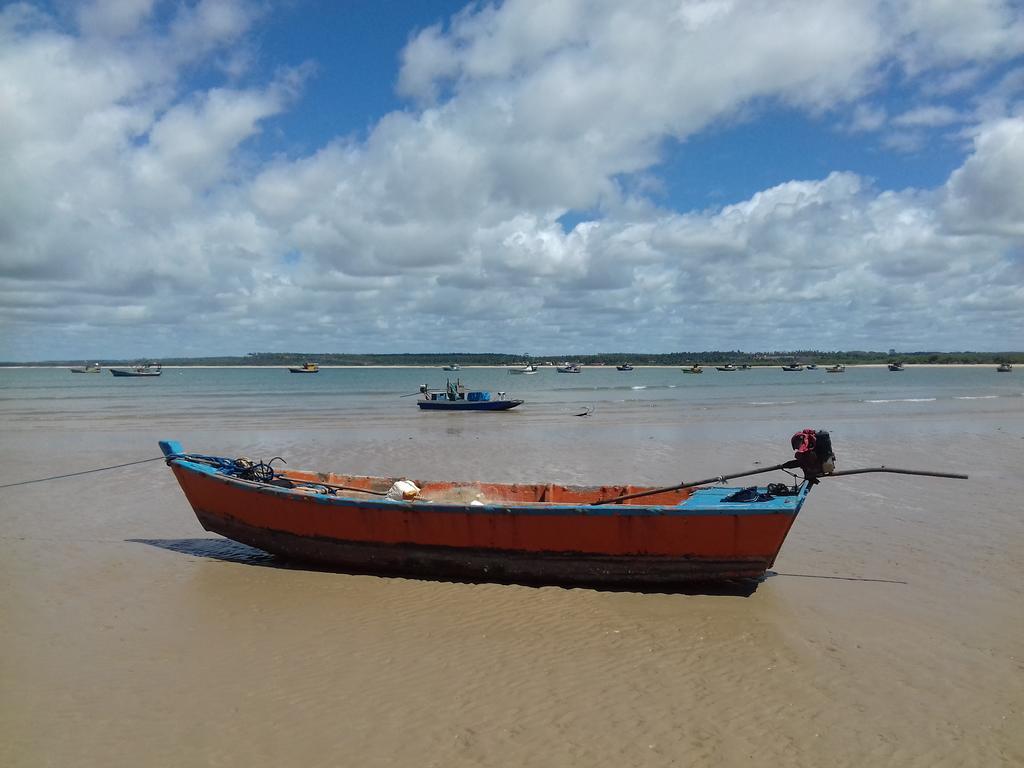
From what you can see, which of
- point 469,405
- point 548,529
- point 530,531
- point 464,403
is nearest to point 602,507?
point 548,529

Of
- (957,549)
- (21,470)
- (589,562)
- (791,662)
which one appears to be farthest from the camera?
(21,470)

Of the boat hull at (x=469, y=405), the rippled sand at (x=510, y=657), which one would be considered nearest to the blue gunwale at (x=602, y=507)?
the rippled sand at (x=510, y=657)

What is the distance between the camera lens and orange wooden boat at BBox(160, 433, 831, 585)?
8445mm

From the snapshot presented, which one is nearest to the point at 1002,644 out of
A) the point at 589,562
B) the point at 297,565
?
the point at 589,562

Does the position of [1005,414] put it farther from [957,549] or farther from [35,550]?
[35,550]

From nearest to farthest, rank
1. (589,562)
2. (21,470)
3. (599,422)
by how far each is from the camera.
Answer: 1. (589,562)
2. (21,470)
3. (599,422)

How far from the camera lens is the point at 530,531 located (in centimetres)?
886

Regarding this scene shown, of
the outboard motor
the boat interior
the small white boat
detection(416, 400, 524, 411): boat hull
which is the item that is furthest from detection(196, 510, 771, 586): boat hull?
the small white boat

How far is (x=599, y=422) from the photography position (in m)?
31.1

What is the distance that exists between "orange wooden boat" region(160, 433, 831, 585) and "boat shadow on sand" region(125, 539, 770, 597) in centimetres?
7

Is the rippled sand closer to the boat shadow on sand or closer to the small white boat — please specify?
the boat shadow on sand

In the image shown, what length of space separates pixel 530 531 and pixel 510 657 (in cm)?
213

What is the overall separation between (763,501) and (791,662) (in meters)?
2.29

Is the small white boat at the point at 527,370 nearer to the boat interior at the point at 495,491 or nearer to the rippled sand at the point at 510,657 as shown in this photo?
the boat interior at the point at 495,491
